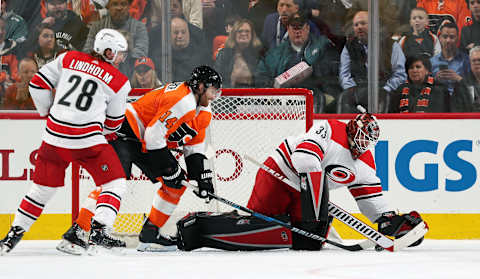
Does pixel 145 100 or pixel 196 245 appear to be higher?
pixel 145 100

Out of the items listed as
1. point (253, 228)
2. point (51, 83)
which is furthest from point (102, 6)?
point (253, 228)

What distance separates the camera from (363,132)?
12.6 ft

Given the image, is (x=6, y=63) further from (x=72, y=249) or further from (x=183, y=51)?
(x=72, y=249)

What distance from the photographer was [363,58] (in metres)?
5.17

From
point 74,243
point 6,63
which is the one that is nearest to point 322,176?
point 74,243

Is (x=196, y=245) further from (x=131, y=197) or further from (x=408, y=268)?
(x=408, y=268)

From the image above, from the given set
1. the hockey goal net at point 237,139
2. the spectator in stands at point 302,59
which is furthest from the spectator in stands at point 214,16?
the hockey goal net at point 237,139

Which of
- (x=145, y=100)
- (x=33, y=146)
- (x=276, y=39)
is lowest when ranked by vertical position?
(x=33, y=146)

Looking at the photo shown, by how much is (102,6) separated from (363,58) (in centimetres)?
175

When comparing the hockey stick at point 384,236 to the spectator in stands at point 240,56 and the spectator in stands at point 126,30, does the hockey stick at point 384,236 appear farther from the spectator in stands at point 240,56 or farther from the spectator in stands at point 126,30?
the spectator in stands at point 126,30

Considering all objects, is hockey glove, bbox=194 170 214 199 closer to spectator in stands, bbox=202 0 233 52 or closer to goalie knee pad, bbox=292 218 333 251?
goalie knee pad, bbox=292 218 333 251

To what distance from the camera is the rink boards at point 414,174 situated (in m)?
4.86

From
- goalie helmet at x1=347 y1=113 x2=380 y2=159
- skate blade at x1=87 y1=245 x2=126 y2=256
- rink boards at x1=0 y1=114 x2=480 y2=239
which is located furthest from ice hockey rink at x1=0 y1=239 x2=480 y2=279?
rink boards at x1=0 y1=114 x2=480 y2=239

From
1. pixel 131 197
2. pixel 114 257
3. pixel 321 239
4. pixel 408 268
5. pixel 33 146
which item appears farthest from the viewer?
pixel 33 146
